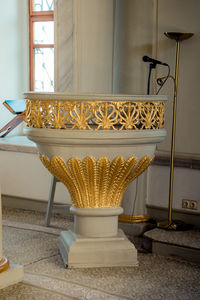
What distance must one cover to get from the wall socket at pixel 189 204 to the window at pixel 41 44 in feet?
7.34

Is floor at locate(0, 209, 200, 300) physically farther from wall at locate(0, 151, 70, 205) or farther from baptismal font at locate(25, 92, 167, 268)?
wall at locate(0, 151, 70, 205)

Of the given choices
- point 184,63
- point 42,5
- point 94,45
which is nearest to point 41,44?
point 42,5

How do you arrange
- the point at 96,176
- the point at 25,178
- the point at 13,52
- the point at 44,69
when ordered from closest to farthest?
1. the point at 96,176
2. the point at 25,178
3. the point at 13,52
4. the point at 44,69

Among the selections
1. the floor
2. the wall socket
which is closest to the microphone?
the wall socket

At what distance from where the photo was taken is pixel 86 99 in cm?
334

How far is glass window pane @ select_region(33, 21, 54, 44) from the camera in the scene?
5945mm

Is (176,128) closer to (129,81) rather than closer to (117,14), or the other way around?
(129,81)

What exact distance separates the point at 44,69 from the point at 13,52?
37cm

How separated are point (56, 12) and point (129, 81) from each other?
118cm

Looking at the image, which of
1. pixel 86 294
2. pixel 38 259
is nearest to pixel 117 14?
pixel 38 259

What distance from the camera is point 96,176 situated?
3.52 metres

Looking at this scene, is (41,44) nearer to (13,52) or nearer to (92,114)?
(13,52)

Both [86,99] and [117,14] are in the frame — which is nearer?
[86,99]

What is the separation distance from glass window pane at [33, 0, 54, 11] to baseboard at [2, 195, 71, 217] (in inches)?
79.4
